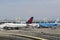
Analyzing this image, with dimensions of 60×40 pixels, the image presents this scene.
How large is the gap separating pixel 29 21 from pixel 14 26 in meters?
18.6

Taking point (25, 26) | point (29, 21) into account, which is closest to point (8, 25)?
point (25, 26)

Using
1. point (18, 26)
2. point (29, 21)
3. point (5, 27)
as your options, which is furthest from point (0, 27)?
point (29, 21)

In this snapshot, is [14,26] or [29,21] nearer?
[14,26]

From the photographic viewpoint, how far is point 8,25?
4232 inches

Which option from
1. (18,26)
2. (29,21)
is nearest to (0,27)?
(18,26)

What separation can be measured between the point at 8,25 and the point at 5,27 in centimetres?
269

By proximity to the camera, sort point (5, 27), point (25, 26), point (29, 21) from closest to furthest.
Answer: point (5, 27)
point (25, 26)
point (29, 21)

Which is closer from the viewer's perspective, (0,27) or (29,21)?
(0,27)

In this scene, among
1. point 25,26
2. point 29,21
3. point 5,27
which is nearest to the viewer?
point 5,27

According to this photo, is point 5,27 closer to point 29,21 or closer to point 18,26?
point 18,26

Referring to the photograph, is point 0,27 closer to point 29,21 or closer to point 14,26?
point 14,26

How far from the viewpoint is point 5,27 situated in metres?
105

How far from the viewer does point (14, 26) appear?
109 meters

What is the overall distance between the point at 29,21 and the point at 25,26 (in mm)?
12192
